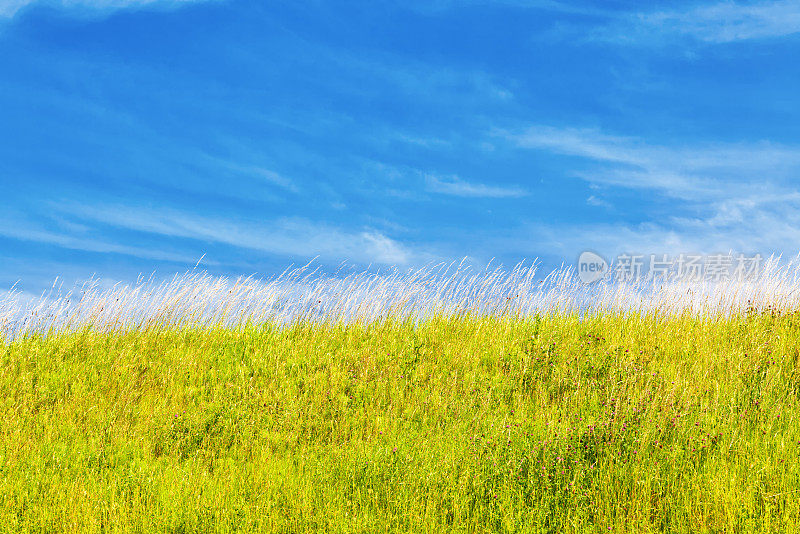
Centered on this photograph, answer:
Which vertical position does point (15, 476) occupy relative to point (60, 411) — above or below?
below

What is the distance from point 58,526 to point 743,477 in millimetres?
5966

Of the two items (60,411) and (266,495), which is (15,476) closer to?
(60,411)

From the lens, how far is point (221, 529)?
479 cm

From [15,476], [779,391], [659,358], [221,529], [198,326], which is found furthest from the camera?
[198,326]

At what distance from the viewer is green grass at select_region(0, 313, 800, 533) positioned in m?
4.96

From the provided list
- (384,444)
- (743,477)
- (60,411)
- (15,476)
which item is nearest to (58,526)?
(15,476)

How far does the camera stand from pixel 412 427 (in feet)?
21.7

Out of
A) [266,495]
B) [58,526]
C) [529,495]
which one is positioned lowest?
[58,526]

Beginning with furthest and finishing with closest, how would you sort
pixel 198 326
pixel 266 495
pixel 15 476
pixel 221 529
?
pixel 198 326 → pixel 15 476 → pixel 266 495 → pixel 221 529

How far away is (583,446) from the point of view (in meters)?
5.48

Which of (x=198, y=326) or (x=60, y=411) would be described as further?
(x=198, y=326)

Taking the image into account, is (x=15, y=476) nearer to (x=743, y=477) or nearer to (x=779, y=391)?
(x=743, y=477)

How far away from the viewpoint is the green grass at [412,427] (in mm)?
4965

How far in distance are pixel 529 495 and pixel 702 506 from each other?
4.59ft
